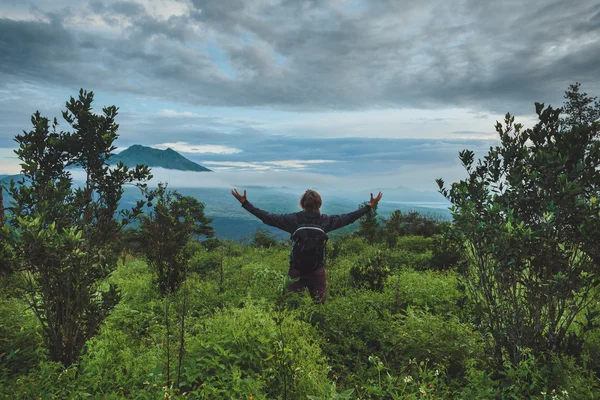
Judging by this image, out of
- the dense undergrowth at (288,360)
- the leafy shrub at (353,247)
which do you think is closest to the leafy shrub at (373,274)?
the dense undergrowth at (288,360)

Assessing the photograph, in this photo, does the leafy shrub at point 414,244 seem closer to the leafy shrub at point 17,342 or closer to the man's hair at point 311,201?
the man's hair at point 311,201

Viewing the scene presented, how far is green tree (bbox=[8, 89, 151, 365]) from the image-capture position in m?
4.13

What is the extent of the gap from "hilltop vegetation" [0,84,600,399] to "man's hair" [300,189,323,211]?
1591 mm

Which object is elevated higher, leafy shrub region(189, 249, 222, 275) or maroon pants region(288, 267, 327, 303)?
maroon pants region(288, 267, 327, 303)

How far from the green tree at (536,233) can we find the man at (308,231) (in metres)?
2.05

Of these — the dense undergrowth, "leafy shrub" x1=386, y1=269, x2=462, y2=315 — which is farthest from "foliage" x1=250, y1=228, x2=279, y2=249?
the dense undergrowth

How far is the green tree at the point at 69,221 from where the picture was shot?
4.13 metres

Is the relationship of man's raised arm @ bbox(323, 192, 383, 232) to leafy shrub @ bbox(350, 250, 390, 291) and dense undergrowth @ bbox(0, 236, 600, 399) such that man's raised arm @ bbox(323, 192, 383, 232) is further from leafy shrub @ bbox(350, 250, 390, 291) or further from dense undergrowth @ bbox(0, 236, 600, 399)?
leafy shrub @ bbox(350, 250, 390, 291)

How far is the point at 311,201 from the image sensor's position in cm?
617

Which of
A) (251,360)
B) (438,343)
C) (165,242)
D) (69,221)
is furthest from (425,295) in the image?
(69,221)

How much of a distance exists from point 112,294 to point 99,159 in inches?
82.3

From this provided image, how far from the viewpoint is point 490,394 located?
12.7ft

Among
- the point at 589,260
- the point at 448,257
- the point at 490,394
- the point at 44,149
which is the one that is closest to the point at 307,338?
the point at 490,394

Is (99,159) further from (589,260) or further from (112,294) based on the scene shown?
(589,260)
